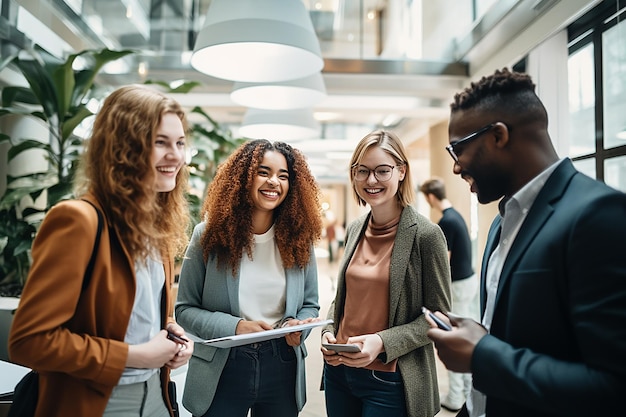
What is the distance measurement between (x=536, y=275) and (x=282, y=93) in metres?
2.42

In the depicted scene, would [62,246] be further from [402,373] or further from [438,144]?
[438,144]

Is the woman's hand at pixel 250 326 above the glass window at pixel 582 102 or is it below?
below

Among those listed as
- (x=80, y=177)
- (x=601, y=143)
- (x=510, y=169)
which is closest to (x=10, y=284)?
(x=80, y=177)

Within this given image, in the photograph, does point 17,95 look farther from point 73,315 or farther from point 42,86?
point 73,315

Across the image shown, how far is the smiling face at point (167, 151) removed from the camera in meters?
1.08

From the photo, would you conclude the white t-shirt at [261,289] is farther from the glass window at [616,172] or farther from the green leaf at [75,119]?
the glass window at [616,172]

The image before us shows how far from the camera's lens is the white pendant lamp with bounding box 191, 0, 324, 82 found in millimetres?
1924

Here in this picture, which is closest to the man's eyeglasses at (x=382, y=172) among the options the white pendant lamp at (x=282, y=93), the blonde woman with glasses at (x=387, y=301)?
the blonde woman with glasses at (x=387, y=301)

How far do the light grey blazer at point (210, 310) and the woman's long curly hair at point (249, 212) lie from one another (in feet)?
0.15

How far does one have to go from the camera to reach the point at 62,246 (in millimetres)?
896

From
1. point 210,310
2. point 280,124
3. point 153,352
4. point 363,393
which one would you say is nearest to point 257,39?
point 210,310

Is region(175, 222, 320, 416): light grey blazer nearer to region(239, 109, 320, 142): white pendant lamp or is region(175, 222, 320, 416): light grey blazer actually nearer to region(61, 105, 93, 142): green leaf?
region(61, 105, 93, 142): green leaf

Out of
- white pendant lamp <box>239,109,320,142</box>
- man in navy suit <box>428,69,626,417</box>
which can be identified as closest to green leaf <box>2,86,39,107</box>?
white pendant lamp <box>239,109,320,142</box>

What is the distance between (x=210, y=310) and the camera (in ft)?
5.17
